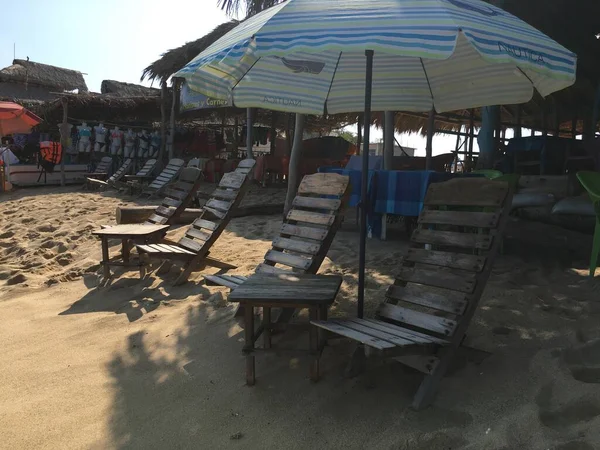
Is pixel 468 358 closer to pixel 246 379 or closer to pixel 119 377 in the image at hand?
pixel 246 379

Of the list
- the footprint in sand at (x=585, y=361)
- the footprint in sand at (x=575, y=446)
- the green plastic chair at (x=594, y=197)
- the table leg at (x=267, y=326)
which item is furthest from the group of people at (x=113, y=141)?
the footprint in sand at (x=575, y=446)

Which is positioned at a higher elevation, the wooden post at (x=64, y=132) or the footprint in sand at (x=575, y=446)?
the wooden post at (x=64, y=132)

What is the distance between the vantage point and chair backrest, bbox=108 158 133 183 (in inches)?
482

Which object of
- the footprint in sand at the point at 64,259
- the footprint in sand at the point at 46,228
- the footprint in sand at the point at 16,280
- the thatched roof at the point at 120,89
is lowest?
the footprint in sand at the point at 16,280

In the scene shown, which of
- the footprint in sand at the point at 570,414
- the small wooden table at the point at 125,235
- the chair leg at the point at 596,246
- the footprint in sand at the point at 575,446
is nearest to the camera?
the footprint in sand at the point at 575,446

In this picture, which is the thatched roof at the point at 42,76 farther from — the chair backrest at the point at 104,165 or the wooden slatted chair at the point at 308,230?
the wooden slatted chair at the point at 308,230

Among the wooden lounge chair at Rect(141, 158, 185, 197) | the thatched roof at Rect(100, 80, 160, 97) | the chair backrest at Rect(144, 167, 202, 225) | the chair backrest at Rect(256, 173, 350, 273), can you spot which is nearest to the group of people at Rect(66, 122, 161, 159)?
the wooden lounge chair at Rect(141, 158, 185, 197)

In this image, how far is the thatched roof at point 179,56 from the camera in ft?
40.3

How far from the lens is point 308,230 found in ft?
11.0

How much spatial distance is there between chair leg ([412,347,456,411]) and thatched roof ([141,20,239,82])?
11.5 meters

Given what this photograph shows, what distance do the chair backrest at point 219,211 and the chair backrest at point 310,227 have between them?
1165mm

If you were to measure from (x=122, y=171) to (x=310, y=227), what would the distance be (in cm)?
1059

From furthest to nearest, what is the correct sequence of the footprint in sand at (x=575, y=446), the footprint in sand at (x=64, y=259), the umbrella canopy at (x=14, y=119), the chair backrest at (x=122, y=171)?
the chair backrest at (x=122, y=171), the umbrella canopy at (x=14, y=119), the footprint in sand at (x=64, y=259), the footprint in sand at (x=575, y=446)

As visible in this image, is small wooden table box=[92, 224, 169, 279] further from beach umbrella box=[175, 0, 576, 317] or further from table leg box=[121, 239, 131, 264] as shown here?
beach umbrella box=[175, 0, 576, 317]
